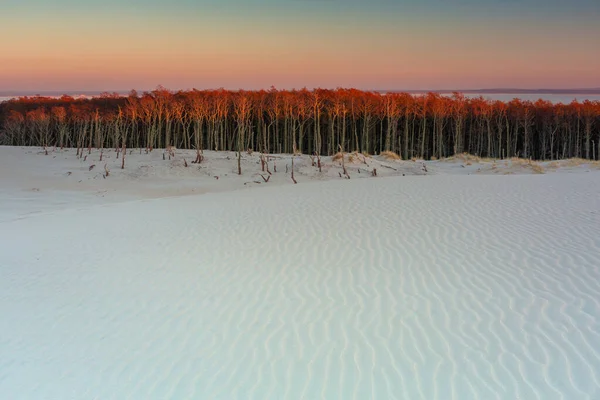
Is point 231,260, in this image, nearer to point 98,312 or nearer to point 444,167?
point 98,312

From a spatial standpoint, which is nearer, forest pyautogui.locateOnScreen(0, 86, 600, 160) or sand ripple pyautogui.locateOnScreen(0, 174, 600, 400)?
sand ripple pyautogui.locateOnScreen(0, 174, 600, 400)

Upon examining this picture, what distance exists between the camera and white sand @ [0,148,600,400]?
15.4 ft

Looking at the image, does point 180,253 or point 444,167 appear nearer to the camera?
point 180,253

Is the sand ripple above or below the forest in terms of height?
below

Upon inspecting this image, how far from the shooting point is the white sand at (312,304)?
185 inches

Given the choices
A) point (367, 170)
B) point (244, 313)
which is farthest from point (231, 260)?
point (367, 170)

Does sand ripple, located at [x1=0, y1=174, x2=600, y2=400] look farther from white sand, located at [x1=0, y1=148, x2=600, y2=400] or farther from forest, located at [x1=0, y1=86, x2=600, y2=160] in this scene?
forest, located at [x1=0, y1=86, x2=600, y2=160]

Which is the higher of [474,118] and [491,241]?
[474,118]

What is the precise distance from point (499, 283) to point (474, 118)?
6632cm

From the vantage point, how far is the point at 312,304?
6.64 meters

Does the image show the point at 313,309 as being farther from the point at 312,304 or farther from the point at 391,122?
the point at 391,122

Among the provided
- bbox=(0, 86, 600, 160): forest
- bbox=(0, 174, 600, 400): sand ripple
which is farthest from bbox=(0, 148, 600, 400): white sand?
bbox=(0, 86, 600, 160): forest

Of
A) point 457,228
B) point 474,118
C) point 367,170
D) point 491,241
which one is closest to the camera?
point 491,241

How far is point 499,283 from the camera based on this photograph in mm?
7129
